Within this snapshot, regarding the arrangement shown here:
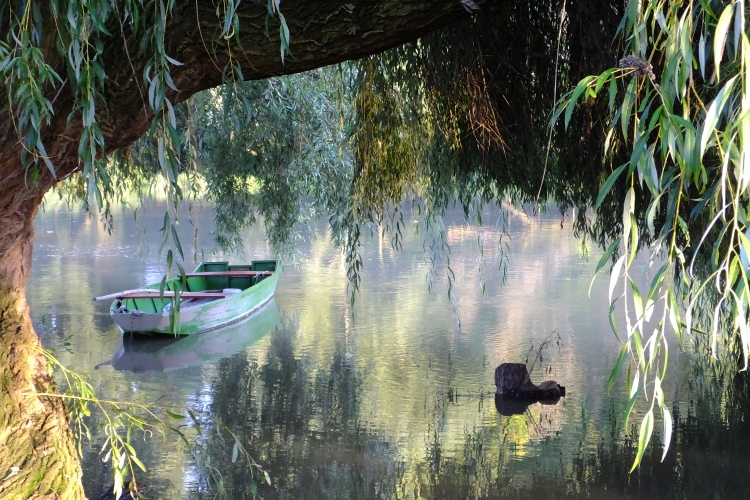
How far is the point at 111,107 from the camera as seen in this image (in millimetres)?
1730

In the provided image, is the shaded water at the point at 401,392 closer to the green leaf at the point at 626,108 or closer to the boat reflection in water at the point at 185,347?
the boat reflection in water at the point at 185,347

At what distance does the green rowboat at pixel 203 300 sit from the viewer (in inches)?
289

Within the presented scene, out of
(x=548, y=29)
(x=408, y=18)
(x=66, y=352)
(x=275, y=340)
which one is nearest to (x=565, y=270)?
(x=275, y=340)

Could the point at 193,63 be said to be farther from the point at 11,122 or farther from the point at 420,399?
the point at 420,399

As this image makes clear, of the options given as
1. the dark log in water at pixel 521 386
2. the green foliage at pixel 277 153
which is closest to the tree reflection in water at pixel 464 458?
the dark log in water at pixel 521 386

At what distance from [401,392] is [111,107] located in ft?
13.8

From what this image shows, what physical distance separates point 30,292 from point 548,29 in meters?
8.20

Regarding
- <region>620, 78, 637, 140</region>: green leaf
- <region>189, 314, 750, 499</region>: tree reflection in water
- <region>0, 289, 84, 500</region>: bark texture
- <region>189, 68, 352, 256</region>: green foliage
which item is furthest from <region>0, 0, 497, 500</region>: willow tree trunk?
<region>189, 68, 352, 256</region>: green foliage

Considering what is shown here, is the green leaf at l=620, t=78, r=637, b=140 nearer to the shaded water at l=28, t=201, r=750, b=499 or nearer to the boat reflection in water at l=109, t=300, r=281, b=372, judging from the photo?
the shaded water at l=28, t=201, r=750, b=499

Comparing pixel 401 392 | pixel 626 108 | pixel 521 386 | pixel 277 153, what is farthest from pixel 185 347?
pixel 626 108

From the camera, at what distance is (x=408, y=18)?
1600 millimetres

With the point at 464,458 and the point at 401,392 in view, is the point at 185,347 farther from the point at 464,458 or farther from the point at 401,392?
the point at 464,458

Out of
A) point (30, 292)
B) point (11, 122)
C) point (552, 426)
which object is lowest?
point (552, 426)

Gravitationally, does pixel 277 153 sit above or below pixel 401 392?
above
